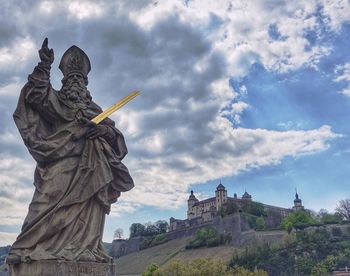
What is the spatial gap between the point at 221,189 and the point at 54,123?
145 m

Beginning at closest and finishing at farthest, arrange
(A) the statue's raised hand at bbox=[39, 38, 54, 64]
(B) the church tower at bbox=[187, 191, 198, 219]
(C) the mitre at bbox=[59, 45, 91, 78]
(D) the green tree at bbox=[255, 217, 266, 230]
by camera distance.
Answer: (A) the statue's raised hand at bbox=[39, 38, 54, 64] → (C) the mitre at bbox=[59, 45, 91, 78] → (D) the green tree at bbox=[255, 217, 266, 230] → (B) the church tower at bbox=[187, 191, 198, 219]

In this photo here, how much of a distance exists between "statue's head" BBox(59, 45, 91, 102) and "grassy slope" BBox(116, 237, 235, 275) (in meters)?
88.8

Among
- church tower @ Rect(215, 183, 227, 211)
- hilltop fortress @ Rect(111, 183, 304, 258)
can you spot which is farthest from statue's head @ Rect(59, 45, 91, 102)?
church tower @ Rect(215, 183, 227, 211)

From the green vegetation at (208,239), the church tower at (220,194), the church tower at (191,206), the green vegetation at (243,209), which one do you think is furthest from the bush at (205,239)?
the church tower at (191,206)

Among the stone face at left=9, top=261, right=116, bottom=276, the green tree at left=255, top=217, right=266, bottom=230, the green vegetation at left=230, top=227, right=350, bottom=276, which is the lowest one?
the stone face at left=9, top=261, right=116, bottom=276

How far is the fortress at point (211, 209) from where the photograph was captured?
137 m

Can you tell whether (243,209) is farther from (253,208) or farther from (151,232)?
(151,232)

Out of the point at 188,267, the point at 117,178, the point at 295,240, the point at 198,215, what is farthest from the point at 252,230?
the point at 117,178

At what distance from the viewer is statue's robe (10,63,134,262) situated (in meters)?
7.84

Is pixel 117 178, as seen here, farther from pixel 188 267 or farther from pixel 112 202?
pixel 188 267

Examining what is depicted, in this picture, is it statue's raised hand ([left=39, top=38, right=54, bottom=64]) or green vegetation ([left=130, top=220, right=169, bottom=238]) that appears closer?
statue's raised hand ([left=39, top=38, right=54, bottom=64])

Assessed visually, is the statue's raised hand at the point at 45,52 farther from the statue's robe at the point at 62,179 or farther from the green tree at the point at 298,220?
the green tree at the point at 298,220

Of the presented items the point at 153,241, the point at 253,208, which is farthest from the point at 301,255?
the point at 153,241

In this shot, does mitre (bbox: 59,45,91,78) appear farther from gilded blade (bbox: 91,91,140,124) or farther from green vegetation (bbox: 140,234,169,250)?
green vegetation (bbox: 140,234,169,250)
